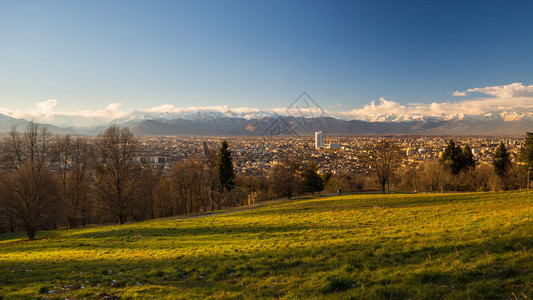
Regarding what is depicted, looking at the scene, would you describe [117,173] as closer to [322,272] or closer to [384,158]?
[322,272]

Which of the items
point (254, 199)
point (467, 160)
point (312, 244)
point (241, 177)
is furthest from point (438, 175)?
point (312, 244)

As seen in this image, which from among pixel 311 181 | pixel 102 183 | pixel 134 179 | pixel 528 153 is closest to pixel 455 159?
pixel 528 153

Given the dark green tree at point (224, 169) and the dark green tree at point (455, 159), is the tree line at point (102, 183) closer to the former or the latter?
the dark green tree at point (224, 169)

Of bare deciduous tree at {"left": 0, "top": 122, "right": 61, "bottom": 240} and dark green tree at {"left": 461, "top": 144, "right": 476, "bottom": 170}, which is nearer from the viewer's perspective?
bare deciduous tree at {"left": 0, "top": 122, "right": 61, "bottom": 240}

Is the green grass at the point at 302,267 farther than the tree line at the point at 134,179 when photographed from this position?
No

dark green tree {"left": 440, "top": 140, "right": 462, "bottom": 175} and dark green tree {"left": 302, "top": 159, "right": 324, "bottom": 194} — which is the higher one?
dark green tree {"left": 440, "top": 140, "right": 462, "bottom": 175}

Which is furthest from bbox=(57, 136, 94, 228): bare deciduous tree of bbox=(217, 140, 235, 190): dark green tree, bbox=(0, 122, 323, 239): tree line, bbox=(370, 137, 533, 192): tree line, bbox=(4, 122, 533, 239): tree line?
bbox=(370, 137, 533, 192): tree line

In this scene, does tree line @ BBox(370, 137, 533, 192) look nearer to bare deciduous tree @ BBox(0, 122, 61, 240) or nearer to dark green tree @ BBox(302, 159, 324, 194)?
dark green tree @ BBox(302, 159, 324, 194)

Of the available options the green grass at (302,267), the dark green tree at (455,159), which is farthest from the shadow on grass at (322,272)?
the dark green tree at (455,159)

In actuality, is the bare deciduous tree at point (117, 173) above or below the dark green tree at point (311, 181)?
above

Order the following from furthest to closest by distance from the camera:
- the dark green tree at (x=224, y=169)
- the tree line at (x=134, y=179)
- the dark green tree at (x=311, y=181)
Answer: the dark green tree at (x=311, y=181) < the dark green tree at (x=224, y=169) < the tree line at (x=134, y=179)

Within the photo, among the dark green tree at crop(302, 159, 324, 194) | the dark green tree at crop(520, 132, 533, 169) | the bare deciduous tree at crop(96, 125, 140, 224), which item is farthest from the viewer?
the dark green tree at crop(302, 159, 324, 194)

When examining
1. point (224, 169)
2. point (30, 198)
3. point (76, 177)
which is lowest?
point (30, 198)

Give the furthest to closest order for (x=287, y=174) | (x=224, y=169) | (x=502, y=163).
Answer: (x=502, y=163)
(x=224, y=169)
(x=287, y=174)
